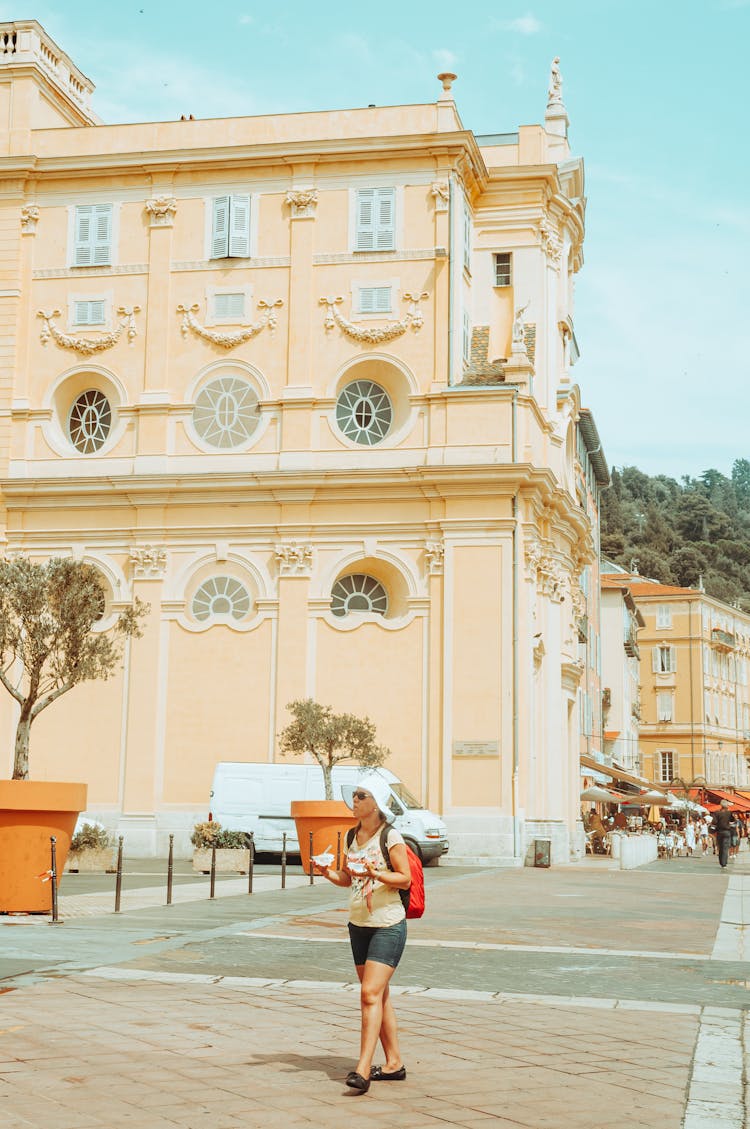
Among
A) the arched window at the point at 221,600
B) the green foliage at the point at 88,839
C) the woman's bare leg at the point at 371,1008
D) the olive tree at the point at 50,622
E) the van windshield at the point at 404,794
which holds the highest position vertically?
the arched window at the point at 221,600

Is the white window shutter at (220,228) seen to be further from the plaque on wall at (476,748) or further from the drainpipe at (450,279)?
the plaque on wall at (476,748)

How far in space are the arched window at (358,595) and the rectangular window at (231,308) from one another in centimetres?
709

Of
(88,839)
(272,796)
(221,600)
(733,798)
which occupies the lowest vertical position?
(88,839)

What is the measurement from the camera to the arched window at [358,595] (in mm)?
34875

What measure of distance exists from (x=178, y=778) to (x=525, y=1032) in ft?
83.9

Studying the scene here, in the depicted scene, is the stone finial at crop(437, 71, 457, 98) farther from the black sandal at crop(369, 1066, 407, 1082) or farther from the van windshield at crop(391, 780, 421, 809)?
the black sandal at crop(369, 1066, 407, 1082)

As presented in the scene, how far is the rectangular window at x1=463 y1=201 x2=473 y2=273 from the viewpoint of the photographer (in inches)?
1435

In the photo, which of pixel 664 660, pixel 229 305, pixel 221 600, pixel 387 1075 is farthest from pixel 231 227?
pixel 664 660

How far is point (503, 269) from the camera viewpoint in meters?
38.2

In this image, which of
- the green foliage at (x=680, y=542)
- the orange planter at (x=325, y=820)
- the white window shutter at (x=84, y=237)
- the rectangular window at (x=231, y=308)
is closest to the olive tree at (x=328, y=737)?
the orange planter at (x=325, y=820)

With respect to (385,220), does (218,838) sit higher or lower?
lower

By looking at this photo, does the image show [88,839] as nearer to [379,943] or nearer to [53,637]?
[53,637]

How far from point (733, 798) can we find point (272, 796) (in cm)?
5735

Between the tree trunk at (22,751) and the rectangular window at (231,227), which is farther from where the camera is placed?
the rectangular window at (231,227)
